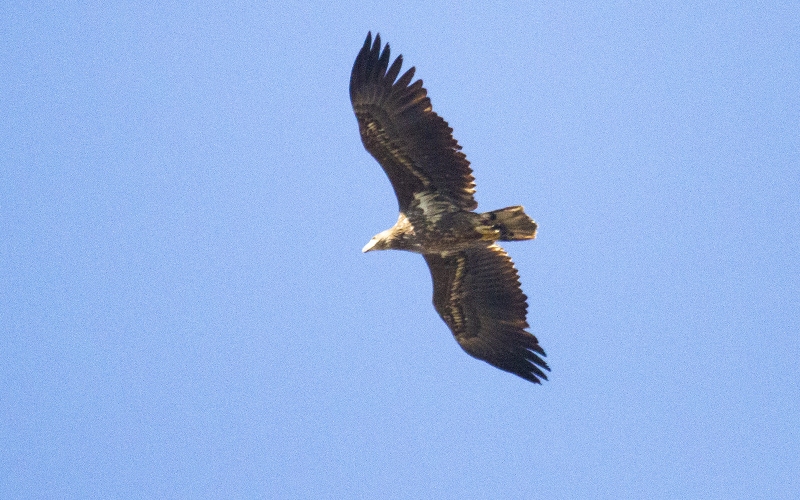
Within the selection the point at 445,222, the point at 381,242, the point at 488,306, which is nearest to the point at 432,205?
the point at 445,222

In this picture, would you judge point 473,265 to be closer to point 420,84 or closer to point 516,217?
point 516,217

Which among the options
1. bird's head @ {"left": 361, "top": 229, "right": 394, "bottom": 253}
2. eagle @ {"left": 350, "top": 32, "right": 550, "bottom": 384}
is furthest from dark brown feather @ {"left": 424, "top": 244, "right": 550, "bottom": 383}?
bird's head @ {"left": 361, "top": 229, "right": 394, "bottom": 253}

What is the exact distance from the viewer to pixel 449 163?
9711mm

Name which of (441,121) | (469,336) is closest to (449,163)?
(441,121)

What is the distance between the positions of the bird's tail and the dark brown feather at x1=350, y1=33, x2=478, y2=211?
24 centimetres

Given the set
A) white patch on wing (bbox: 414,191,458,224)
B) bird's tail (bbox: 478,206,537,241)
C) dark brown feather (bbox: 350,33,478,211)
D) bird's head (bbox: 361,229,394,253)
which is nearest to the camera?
dark brown feather (bbox: 350,33,478,211)

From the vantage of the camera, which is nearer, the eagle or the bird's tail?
the eagle

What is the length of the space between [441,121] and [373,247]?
1812mm

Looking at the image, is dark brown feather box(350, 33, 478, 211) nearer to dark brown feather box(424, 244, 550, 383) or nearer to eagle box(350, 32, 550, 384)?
eagle box(350, 32, 550, 384)

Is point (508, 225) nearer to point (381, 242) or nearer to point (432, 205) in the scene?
point (432, 205)

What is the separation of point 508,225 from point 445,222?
2.26 ft

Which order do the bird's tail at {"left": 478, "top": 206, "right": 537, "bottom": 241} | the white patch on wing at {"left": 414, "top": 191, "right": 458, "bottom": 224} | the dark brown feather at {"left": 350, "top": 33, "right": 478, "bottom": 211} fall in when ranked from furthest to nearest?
the white patch on wing at {"left": 414, "top": 191, "right": 458, "bottom": 224} → the bird's tail at {"left": 478, "top": 206, "right": 537, "bottom": 241} → the dark brown feather at {"left": 350, "top": 33, "right": 478, "bottom": 211}

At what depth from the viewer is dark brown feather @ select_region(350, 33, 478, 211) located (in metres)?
9.42

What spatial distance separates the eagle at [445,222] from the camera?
31.1ft
